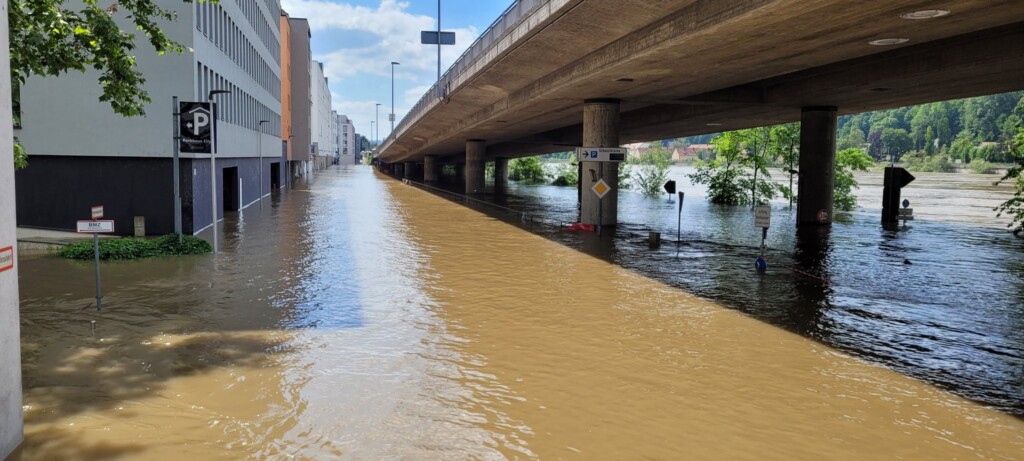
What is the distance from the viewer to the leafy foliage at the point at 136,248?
59.1ft

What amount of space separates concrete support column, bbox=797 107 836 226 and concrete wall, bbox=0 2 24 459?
3006cm

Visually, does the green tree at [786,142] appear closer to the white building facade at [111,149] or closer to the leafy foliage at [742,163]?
the leafy foliage at [742,163]

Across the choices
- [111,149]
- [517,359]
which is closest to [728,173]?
[111,149]

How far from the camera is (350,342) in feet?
34.3

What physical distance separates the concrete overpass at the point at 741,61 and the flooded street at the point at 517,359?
5334 mm

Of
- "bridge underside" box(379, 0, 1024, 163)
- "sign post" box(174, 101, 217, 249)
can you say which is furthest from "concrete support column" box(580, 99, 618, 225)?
"sign post" box(174, 101, 217, 249)

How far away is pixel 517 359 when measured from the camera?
9.71m

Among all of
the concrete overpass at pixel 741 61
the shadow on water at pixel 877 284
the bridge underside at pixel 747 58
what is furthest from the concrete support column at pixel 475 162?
the shadow on water at pixel 877 284

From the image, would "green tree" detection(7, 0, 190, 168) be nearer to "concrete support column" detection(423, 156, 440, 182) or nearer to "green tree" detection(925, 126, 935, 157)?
"concrete support column" detection(423, 156, 440, 182)

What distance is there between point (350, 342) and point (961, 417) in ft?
24.1

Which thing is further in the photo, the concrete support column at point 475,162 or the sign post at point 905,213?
the concrete support column at point 475,162

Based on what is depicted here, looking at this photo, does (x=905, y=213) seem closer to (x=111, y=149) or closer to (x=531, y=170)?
(x=111, y=149)

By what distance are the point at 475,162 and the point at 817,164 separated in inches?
1294

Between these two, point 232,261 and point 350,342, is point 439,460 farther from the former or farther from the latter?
point 232,261
